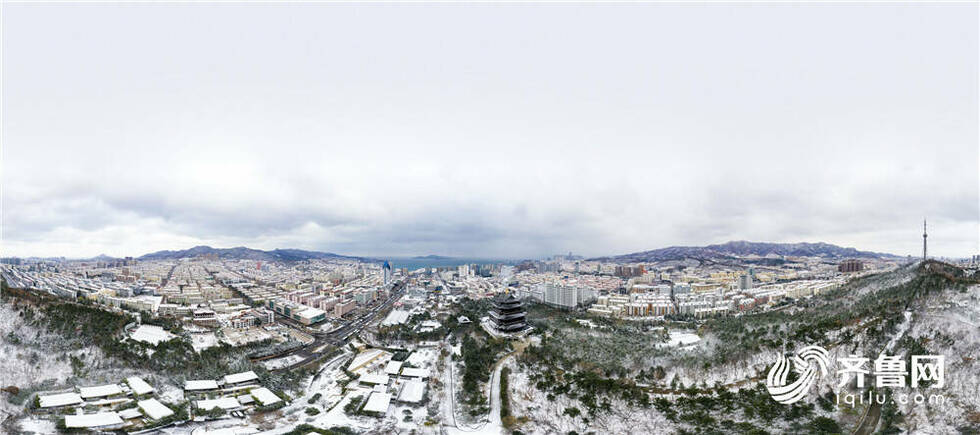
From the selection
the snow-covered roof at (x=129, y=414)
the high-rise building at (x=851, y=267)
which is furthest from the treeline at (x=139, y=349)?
the high-rise building at (x=851, y=267)

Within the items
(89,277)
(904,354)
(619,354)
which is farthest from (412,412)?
(89,277)

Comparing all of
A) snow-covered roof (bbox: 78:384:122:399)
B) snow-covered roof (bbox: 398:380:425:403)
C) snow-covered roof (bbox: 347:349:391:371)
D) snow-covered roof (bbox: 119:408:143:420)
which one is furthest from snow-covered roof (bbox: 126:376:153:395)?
snow-covered roof (bbox: 398:380:425:403)

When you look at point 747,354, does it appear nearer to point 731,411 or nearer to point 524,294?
point 731,411

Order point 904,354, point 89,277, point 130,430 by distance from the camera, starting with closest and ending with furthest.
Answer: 1. point 130,430
2. point 904,354
3. point 89,277

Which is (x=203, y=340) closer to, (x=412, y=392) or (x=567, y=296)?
(x=412, y=392)

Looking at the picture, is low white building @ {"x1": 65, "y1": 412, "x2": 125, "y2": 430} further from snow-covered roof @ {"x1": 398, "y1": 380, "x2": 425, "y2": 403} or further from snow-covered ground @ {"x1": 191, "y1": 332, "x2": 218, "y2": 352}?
snow-covered ground @ {"x1": 191, "y1": 332, "x2": 218, "y2": 352}

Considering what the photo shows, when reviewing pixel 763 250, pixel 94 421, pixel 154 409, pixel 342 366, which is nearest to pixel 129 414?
pixel 154 409

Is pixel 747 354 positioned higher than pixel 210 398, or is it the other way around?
pixel 747 354
